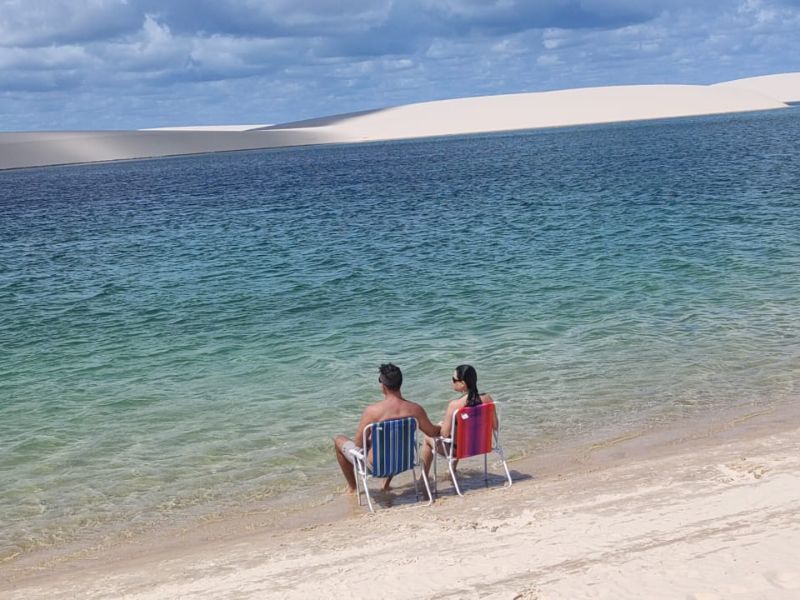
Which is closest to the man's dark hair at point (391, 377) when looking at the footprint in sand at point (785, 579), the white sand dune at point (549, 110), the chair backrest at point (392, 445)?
the chair backrest at point (392, 445)

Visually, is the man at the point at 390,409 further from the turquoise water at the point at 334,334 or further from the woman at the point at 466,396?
the turquoise water at the point at 334,334

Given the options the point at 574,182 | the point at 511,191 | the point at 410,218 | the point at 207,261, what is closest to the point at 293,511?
the point at 207,261

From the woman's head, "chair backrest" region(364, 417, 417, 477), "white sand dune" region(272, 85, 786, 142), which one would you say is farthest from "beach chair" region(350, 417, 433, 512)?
"white sand dune" region(272, 85, 786, 142)

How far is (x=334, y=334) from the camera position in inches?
494

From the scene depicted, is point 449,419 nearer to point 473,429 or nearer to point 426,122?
point 473,429

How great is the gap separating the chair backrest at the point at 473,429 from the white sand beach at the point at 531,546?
316 millimetres

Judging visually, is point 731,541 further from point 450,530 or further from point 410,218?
point 410,218

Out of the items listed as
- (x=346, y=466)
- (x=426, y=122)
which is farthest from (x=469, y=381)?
(x=426, y=122)

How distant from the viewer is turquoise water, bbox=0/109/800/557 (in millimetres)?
7828

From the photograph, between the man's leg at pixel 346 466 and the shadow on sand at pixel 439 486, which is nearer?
the shadow on sand at pixel 439 486

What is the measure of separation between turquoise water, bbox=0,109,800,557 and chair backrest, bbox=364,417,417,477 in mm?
975

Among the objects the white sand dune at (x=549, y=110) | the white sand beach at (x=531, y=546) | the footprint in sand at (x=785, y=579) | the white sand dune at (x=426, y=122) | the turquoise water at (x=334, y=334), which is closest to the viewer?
the footprint in sand at (x=785, y=579)

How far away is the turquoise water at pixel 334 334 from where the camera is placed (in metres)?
7.83

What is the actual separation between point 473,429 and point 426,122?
536 ft
